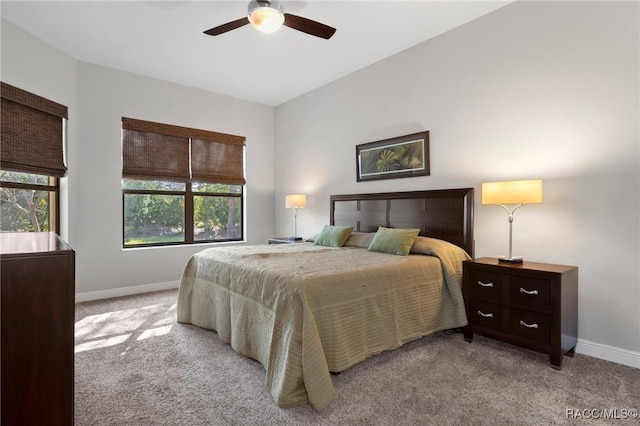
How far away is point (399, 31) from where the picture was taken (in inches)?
137

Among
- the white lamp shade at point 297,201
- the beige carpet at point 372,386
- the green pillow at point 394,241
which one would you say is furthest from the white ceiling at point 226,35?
the beige carpet at point 372,386

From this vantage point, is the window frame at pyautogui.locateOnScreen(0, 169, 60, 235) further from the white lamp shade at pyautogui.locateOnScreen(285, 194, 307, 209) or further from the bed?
the white lamp shade at pyautogui.locateOnScreen(285, 194, 307, 209)

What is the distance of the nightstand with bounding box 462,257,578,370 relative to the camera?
233 centimetres

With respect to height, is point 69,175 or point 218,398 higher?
point 69,175

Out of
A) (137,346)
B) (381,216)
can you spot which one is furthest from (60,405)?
(381,216)

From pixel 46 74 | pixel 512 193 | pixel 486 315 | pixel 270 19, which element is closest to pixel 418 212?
pixel 512 193

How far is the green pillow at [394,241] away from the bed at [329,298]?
0.28 ft

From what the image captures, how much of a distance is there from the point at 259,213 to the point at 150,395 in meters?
3.96

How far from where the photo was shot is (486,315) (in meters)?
2.71

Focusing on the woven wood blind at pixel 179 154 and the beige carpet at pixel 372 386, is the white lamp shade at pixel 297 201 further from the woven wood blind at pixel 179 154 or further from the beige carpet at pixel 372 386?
the beige carpet at pixel 372 386

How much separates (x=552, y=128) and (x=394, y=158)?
1614 mm

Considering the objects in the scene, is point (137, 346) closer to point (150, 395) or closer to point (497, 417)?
point (150, 395)

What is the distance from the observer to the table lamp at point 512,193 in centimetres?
256

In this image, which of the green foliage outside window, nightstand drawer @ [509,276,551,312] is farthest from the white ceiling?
nightstand drawer @ [509,276,551,312]
